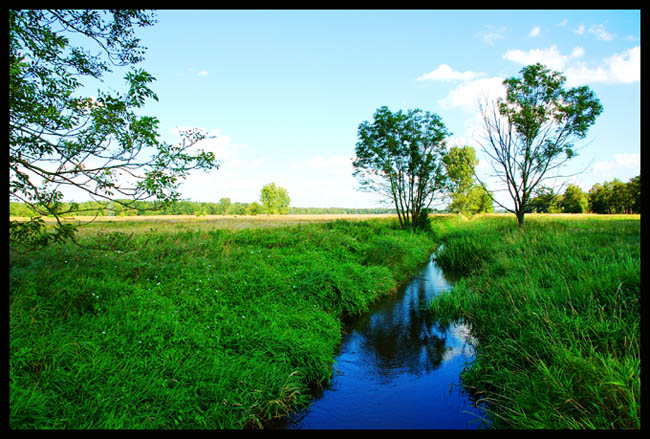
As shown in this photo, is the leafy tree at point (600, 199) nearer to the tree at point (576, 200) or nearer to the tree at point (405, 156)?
the tree at point (576, 200)

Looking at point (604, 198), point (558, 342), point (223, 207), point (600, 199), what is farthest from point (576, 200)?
point (223, 207)

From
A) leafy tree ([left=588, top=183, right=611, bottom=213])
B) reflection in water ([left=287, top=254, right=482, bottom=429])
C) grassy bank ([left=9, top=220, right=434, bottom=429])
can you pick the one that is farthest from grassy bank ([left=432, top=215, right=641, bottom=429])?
leafy tree ([left=588, top=183, right=611, bottom=213])

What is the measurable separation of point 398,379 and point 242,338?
2710 millimetres

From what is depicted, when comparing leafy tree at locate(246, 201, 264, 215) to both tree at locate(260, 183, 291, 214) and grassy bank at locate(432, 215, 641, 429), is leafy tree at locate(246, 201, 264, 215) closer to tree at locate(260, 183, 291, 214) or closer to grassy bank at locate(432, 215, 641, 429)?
tree at locate(260, 183, 291, 214)

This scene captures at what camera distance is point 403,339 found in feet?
23.5

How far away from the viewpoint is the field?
353 centimetres

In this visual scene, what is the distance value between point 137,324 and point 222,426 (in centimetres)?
220

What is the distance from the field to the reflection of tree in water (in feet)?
1.96

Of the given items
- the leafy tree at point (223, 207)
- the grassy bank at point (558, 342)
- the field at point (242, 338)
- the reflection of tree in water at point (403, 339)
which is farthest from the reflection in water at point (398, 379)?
the leafy tree at point (223, 207)

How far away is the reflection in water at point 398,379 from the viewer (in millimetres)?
4383

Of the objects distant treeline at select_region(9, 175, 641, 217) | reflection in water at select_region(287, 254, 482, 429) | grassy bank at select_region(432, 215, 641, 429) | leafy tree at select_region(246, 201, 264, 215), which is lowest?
reflection in water at select_region(287, 254, 482, 429)

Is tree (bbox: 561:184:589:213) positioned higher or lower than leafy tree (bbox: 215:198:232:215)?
lower
